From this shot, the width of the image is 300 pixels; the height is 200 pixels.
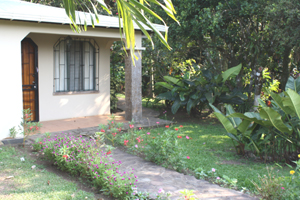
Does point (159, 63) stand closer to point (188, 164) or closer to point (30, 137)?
point (30, 137)

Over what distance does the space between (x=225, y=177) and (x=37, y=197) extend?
2.86 m

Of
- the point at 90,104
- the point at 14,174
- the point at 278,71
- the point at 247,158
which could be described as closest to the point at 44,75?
the point at 90,104

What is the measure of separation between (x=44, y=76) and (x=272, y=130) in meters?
6.93

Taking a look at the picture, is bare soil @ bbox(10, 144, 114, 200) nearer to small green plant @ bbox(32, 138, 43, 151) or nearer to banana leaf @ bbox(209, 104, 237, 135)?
small green plant @ bbox(32, 138, 43, 151)

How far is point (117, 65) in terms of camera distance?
13094 millimetres

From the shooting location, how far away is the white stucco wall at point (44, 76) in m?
7.40

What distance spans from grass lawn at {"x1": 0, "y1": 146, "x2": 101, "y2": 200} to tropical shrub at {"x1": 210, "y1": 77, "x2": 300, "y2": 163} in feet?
10.2

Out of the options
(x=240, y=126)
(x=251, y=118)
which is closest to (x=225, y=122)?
(x=240, y=126)

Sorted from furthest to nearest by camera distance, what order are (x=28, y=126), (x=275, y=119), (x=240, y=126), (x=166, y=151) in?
(x=28, y=126), (x=240, y=126), (x=166, y=151), (x=275, y=119)

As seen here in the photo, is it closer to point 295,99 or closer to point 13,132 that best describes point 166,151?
point 295,99

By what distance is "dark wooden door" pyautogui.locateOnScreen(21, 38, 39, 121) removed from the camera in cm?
939

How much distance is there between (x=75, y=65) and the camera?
10.5 m

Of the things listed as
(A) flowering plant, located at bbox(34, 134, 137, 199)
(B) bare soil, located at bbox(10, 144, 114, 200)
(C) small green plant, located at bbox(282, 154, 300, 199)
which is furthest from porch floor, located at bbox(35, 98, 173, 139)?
(C) small green plant, located at bbox(282, 154, 300, 199)

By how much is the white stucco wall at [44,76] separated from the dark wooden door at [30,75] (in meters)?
0.14
